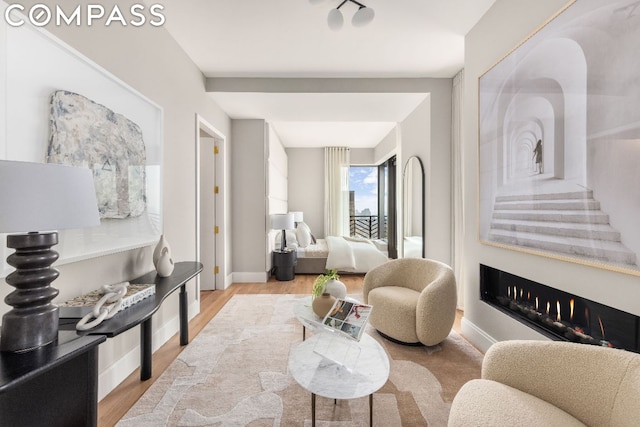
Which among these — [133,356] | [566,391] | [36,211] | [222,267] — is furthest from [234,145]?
[566,391]

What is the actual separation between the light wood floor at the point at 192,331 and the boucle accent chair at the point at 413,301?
66 centimetres

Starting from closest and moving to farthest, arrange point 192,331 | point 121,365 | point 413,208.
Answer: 1. point 121,365
2. point 192,331
3. point 413,208

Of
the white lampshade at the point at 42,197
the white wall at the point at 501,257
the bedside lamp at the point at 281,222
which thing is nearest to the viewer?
the white lampshade at the point at 42,197

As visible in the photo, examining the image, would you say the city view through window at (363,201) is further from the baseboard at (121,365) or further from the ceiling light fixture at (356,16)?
the baseboard at (121,365)

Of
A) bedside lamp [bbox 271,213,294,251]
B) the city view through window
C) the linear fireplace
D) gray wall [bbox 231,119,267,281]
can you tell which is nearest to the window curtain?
the linear fireplace

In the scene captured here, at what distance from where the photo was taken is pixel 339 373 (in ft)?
4.83

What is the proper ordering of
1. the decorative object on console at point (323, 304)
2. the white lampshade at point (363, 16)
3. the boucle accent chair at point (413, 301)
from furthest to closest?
the boucle accent chair at point (413, 301) < the white lampshade at point (363, 16) < the decorative object on console at point (323, 304)

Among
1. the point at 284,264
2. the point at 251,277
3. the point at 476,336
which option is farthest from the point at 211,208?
the point at 476,336

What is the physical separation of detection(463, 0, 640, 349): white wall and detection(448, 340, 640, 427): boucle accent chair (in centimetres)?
40

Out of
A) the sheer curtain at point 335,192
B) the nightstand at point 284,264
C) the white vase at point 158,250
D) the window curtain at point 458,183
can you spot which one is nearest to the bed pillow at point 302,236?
the nightstand at point 284,264

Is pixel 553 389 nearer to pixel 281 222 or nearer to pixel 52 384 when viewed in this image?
pixel 52 384

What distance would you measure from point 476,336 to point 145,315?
2500mm

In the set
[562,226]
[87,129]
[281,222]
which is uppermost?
[87,129]

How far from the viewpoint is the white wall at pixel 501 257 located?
55.2 inches
